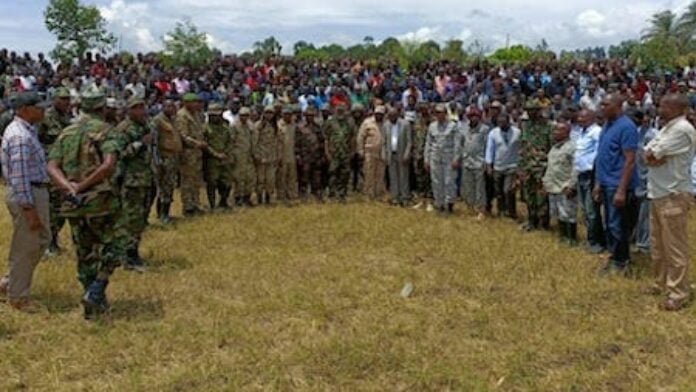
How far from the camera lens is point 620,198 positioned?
7.25m

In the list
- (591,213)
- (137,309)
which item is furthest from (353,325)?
(591,213)

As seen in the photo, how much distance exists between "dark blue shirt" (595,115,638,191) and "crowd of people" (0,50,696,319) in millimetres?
17

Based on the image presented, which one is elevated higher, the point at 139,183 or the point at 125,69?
the point at 125,69

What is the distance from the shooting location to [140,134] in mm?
7445

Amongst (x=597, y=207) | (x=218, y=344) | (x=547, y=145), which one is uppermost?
(x=547, y=145)

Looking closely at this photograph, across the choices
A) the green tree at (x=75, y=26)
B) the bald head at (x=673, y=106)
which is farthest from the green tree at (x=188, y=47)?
the bald head at (x=673, y=106)

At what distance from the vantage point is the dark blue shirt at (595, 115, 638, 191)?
7.33 m

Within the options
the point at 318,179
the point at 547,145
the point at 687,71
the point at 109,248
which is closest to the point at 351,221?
the point at 318,179

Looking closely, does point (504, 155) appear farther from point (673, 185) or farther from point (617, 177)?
point (673, 185)

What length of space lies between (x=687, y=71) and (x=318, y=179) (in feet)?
54.7

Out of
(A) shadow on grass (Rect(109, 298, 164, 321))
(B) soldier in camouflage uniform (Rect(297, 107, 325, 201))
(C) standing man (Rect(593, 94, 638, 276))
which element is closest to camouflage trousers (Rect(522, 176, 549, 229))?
(C) standing man (Rect(593, 94, 638, 276))

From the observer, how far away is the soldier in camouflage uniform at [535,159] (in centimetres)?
981

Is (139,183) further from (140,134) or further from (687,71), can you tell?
(687,71)

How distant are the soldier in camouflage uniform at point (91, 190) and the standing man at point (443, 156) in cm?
613
